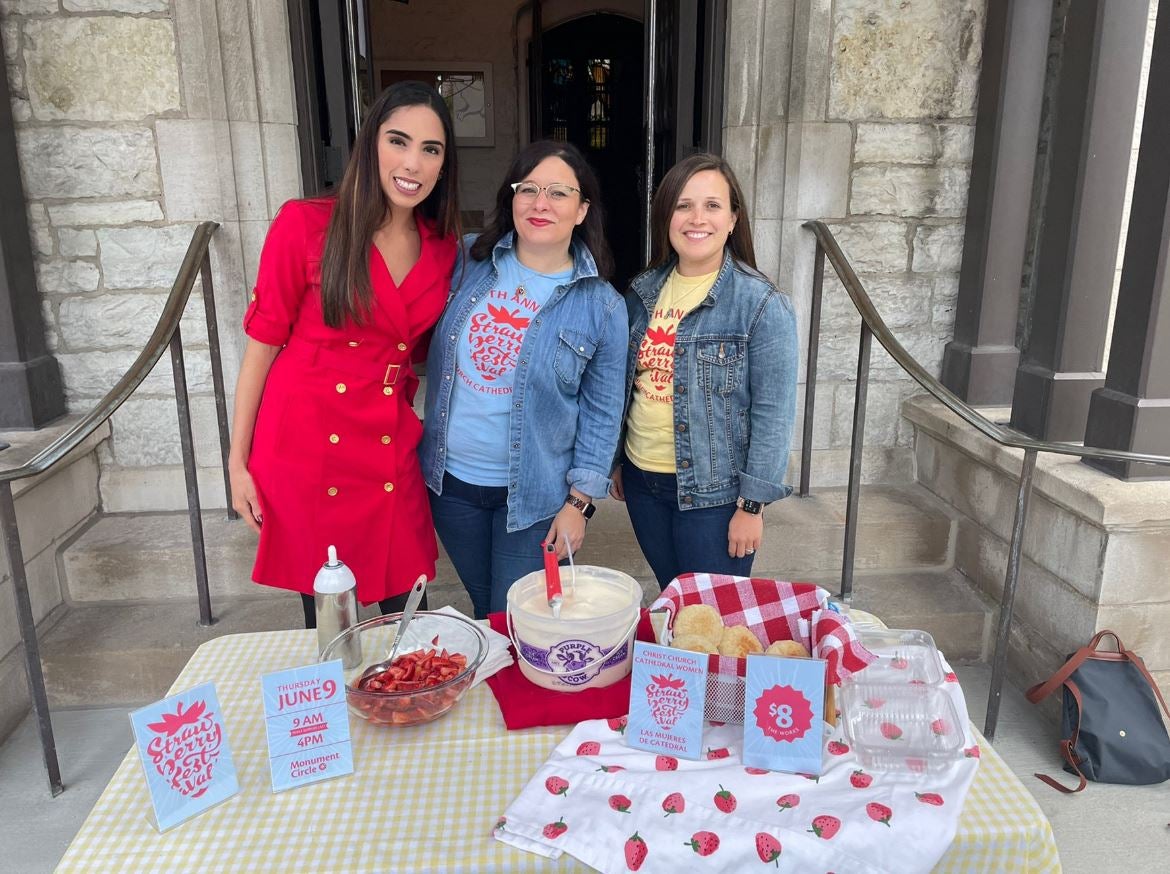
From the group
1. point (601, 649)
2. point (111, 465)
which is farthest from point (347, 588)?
point (111, 465)

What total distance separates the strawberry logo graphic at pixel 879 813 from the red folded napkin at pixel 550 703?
332 mm

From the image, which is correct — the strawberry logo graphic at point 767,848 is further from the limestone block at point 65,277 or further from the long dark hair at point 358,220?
the limestone block at point 65,277

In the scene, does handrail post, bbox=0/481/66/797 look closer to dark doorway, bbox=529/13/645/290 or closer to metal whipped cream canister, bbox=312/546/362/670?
metal whipped cream canister, bbox=312/546/362/670

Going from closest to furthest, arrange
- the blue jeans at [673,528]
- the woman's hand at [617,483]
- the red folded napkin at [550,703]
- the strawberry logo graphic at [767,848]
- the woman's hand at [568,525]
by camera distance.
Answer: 1. the strawberry logo graphic at [767,848]
2. the red folded napkin at [550,703]
3. the woman's hand at [568,525]
4. the blue jeans at [673,528]
5. the woman's hand at [617,483]

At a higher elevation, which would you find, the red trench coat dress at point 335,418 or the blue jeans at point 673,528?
the red trench coat dress at point 335,418

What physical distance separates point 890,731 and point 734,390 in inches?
32.9

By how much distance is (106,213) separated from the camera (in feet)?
8.77

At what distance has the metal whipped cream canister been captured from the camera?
1190 millimetres

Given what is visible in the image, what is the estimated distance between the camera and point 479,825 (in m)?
0.99

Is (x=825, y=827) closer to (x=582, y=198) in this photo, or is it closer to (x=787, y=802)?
(x=787, y=802)

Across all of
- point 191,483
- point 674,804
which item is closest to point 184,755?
point 674,804

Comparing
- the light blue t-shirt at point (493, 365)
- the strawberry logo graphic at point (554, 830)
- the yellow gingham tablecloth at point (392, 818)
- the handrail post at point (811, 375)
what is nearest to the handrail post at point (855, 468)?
the handrail post at point (811, 375)

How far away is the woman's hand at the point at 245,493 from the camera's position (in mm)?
1751

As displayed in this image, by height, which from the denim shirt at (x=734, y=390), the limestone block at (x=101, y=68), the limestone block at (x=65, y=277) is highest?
the limestone block at (x=101, y=68)
